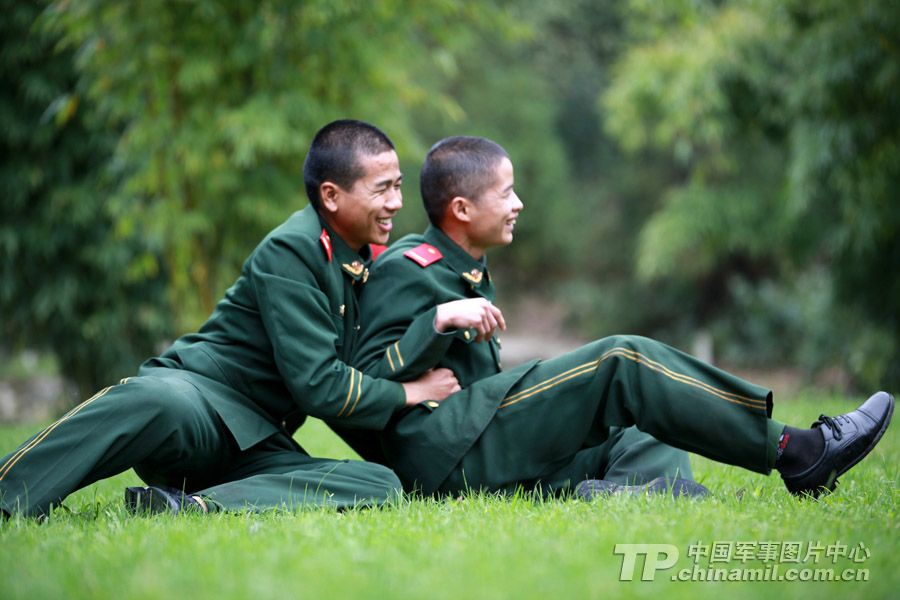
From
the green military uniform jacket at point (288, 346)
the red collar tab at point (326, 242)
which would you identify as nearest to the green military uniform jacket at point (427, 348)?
the green military uniform jacket at point (288, 346)

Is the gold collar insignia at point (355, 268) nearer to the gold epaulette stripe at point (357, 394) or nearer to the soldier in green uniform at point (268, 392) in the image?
the soldier in green uniform at point (268, 392)

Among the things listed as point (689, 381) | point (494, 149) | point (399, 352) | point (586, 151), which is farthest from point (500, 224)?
point (586, 151)

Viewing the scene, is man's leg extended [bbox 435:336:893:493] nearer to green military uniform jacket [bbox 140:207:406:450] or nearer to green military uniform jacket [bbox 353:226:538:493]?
Answer: green military uniform jacket [bbox 353:226:538:493]

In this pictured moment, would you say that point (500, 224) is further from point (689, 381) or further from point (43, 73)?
point (43, 73)

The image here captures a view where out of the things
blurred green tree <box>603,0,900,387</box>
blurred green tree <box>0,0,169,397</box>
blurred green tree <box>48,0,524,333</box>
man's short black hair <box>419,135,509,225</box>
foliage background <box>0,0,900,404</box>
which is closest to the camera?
man's short black hair <box>419,135,509,225</box>

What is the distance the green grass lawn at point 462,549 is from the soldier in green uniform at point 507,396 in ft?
0.55

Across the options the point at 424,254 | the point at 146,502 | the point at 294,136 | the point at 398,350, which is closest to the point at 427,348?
the point at 398,350

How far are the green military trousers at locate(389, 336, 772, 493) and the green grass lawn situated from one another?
0.55 ft

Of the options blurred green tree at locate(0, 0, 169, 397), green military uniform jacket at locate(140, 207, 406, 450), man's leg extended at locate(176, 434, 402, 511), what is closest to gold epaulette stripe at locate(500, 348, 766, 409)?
green military uniform jacket at locate(140, 207, 406, 450)

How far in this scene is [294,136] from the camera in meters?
6.54

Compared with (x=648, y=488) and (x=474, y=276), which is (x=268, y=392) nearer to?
(x=474, y=276)

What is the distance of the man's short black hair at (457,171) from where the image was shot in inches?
133

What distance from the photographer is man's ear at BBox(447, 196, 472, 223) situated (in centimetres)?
338

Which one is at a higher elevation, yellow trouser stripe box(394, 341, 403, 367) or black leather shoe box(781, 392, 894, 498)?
yellow trouser stripe box(394, 341, 403, 367)
